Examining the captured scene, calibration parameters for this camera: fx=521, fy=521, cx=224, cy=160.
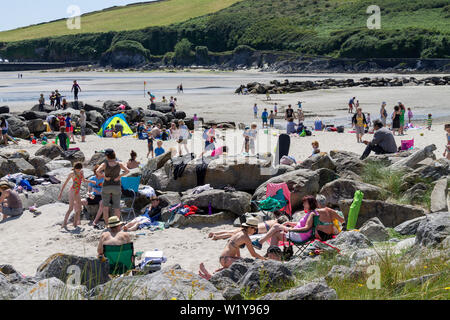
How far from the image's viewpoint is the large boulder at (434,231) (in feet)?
20.1

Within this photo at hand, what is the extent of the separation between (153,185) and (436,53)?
77.3m

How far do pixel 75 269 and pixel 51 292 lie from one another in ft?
5.21

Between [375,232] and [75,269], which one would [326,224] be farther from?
[75,269]

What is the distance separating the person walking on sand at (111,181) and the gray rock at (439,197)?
5.32 metres

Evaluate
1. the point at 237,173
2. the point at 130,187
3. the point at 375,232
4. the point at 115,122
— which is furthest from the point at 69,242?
the point at 115,122

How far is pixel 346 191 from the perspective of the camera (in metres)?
9.50

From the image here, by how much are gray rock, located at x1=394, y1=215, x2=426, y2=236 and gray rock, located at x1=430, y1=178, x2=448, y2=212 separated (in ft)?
2.09

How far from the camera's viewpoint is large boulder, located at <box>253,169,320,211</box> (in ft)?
32.2

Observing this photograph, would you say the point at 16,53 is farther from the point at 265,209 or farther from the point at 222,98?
the point at 265,209

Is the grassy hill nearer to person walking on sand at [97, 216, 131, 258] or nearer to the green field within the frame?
the green field

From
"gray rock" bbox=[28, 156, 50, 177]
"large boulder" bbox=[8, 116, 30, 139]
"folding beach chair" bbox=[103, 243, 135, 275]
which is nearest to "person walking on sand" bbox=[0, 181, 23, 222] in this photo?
"gray rock" bbox=[28, 156, 50, 177]

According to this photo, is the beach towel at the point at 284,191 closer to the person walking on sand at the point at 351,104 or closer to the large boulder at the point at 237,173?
the large boulder at the point at 237,173

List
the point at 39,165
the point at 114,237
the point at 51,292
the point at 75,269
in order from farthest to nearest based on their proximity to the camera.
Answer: the point at 39,165 < the point at 114,237 < the point at 75,269 < the point at 51,292

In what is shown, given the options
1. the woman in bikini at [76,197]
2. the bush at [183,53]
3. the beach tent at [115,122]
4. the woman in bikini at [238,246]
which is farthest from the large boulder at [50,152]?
the bush at [183,53]
